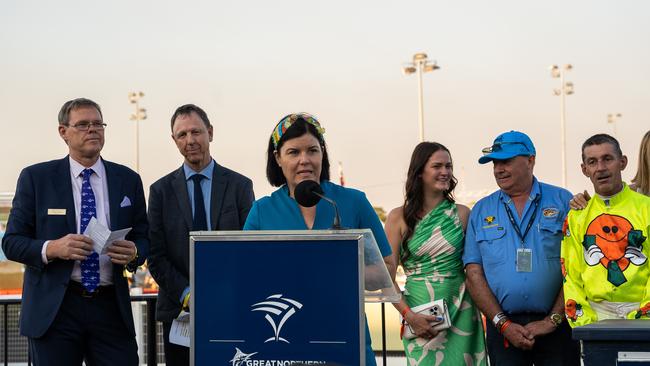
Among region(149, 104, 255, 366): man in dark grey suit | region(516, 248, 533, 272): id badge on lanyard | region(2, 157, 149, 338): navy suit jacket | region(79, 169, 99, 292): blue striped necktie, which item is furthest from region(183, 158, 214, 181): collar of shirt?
region(516, 248, 533, 272): id badge on lanyard

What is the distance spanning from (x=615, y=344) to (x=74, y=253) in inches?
104

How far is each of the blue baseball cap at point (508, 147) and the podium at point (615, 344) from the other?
2.15m

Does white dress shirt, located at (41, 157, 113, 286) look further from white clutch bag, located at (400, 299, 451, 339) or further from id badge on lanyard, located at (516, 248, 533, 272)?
id badge on lanyard, located at (516, 248, 533, 272)

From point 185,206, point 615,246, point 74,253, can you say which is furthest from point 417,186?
point 74,253

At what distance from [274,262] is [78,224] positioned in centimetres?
188

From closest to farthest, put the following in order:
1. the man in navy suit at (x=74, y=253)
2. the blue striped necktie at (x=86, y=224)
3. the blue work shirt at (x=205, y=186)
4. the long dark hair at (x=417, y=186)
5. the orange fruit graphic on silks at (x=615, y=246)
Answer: the man in navy suit at (x=74, y=253) → the blue striped necktie at (x=86, y=224) → the orange fruit graphic on silks at (x=615, y=246) → the blue work shirt at (x=205, y=186) → the long dark hair at (x=417, y=186)

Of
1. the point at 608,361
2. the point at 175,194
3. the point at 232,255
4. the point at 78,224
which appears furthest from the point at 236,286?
the point at 175,194

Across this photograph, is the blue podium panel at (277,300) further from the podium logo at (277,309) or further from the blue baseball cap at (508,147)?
the blue baseball cap at (508,147)

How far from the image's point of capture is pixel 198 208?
523cm

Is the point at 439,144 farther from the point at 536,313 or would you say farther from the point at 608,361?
the point at 608,361

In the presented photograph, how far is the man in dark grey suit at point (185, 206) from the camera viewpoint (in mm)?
5145

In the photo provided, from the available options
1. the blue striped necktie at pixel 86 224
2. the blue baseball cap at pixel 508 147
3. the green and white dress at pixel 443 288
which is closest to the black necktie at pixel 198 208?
the blue striped necktie at pixel 86 224

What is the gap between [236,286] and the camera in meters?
3.23

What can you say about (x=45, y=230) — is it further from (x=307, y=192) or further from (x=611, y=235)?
(x=611, y=235)
